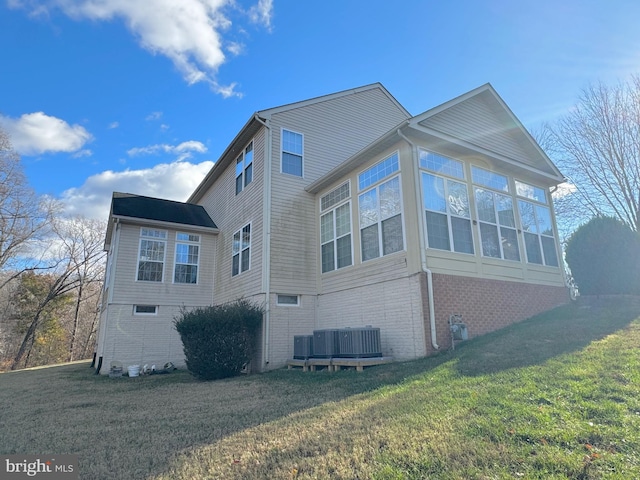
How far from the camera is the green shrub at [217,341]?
30.6 ft

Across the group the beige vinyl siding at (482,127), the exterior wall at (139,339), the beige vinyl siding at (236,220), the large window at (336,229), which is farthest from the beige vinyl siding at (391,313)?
the exterior wall at (139,339)

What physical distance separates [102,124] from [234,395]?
15569 mm

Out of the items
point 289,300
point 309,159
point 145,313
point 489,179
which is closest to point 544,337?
point 489,179

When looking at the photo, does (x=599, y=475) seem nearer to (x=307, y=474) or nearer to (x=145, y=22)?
(x=307, y=474)

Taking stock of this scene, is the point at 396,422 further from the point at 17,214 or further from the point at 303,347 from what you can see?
the point at 17,214

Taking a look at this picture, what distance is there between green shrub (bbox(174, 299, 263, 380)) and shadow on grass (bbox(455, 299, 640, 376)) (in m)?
5.37

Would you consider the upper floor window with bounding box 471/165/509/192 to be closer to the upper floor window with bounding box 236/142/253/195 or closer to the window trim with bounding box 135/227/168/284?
the upper floor window with bounding box 236/142/253/195

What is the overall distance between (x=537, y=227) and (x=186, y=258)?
1233 cm

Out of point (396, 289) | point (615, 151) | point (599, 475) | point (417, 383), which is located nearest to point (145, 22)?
point (396, 289)

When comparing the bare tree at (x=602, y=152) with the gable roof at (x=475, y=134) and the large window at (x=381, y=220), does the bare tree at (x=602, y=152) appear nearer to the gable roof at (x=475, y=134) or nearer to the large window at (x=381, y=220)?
the gable roof at (x=475, y=134)

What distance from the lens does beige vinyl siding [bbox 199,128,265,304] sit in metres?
11.7

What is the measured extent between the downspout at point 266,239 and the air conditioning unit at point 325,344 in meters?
1.72

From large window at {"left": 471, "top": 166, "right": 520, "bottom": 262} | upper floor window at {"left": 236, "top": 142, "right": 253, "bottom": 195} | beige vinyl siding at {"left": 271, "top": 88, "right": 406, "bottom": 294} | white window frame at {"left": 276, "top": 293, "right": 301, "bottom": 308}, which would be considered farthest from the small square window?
large window at {"left": 471, "top": 166, "right": 520, "bottom": 262}

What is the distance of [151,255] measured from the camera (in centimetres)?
1393
